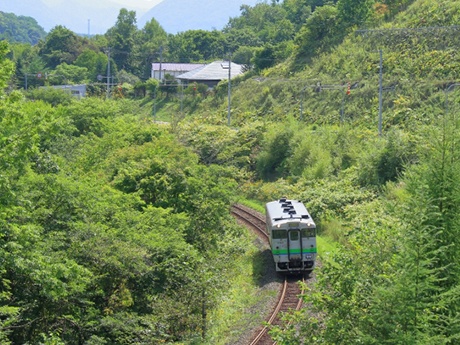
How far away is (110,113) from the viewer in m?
44.8

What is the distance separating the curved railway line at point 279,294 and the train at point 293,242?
21.3 inches

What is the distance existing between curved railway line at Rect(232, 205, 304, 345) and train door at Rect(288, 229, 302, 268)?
0.79m

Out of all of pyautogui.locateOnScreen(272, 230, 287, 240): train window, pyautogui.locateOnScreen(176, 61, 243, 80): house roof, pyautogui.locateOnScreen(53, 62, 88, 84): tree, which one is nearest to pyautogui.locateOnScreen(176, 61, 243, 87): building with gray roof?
pyautogui.locateOnScreen(176, 61, 243, 80): house roof

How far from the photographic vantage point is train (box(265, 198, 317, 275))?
2286 centimetres

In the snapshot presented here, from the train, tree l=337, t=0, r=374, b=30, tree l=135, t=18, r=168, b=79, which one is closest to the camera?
the train

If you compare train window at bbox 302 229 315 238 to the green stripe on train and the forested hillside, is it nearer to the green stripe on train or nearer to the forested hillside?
the green stripe on train

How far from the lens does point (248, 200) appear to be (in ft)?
128

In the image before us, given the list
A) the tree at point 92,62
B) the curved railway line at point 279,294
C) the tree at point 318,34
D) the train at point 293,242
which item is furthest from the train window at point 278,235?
the tree at point 92,62

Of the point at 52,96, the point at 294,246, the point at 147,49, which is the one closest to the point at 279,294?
→ the point at 294,246

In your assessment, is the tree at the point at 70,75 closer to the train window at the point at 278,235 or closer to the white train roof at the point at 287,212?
the white train roof at the point at 287,212

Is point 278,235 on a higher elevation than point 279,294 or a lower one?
higher

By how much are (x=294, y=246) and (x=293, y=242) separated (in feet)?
0.48

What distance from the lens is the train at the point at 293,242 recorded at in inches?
900

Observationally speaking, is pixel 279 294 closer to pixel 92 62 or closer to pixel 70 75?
pixel 70 75
